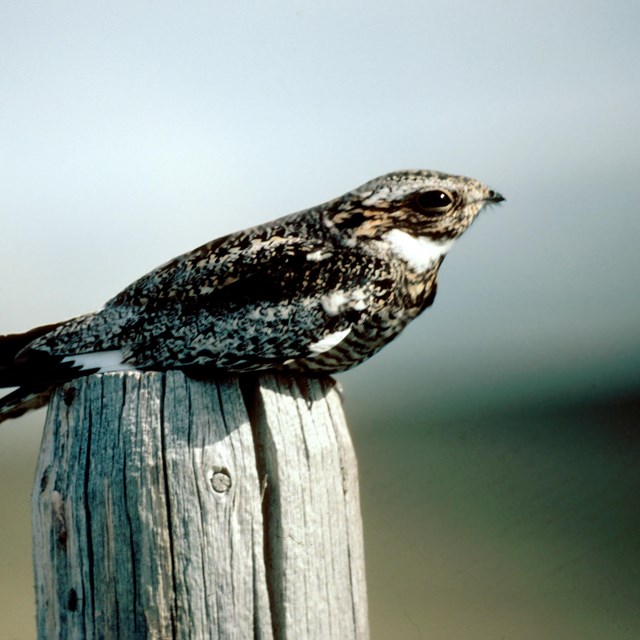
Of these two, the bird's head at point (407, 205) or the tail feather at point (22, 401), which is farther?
the bird's head at point (407, 205)

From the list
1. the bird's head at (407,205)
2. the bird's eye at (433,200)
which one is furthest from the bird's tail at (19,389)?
the bird's eye at (433,200)

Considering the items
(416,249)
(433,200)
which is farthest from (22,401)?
(433,200)

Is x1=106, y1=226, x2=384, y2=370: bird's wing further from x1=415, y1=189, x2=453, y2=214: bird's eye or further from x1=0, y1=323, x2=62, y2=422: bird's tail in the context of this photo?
x1=415, y1=189, x2=453, y2=214: bird's eye

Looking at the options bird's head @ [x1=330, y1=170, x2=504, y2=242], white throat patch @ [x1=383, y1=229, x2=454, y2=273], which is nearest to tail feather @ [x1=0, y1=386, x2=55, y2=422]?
bird's head @ [x1=330, y1=170, x2=504, y2=242]

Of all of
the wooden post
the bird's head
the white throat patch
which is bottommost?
the wooden post

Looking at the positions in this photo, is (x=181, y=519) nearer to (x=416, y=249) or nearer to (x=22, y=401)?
(x=22, y=401)

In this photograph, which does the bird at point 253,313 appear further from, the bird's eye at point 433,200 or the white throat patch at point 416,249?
the bird's eye at point 433,200
